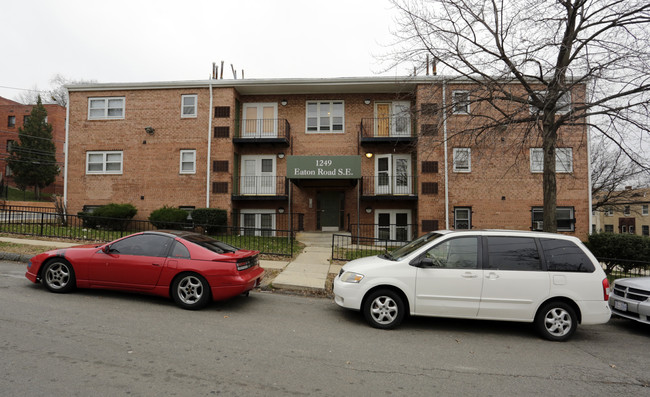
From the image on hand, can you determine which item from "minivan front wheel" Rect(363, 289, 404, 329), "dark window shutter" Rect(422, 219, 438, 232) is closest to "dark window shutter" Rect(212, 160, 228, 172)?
"dark window shutter" Rect(422, 219, 438, 232)

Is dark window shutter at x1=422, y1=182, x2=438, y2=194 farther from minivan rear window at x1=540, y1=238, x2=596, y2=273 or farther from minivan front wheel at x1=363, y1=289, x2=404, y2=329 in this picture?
minivan front wheel at x1=363, y1=289, x2=404, y2=329

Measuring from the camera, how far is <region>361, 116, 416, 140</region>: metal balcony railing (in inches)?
642

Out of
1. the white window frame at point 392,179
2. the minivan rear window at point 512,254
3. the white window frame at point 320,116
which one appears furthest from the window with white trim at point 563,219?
the minivan rear window at point 512,254

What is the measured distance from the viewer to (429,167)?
15781 millimetres

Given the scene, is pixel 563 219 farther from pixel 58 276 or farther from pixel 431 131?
pixel 58 276

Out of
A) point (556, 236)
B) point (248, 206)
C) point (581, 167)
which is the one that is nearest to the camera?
point (556, 236)

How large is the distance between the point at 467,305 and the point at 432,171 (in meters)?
11.5

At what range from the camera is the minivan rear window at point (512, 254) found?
519 centimetres

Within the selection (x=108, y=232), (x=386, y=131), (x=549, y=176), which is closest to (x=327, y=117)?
(x=386, y=131)

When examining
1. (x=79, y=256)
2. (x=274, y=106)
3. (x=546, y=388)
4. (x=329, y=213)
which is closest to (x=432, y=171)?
(x=329, y=213)

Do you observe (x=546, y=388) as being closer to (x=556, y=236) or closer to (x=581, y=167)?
(x=556, y=236)

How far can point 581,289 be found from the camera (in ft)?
16.6

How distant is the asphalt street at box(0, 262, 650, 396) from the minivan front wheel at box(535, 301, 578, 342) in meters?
0.18

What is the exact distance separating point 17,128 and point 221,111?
1515 inches
